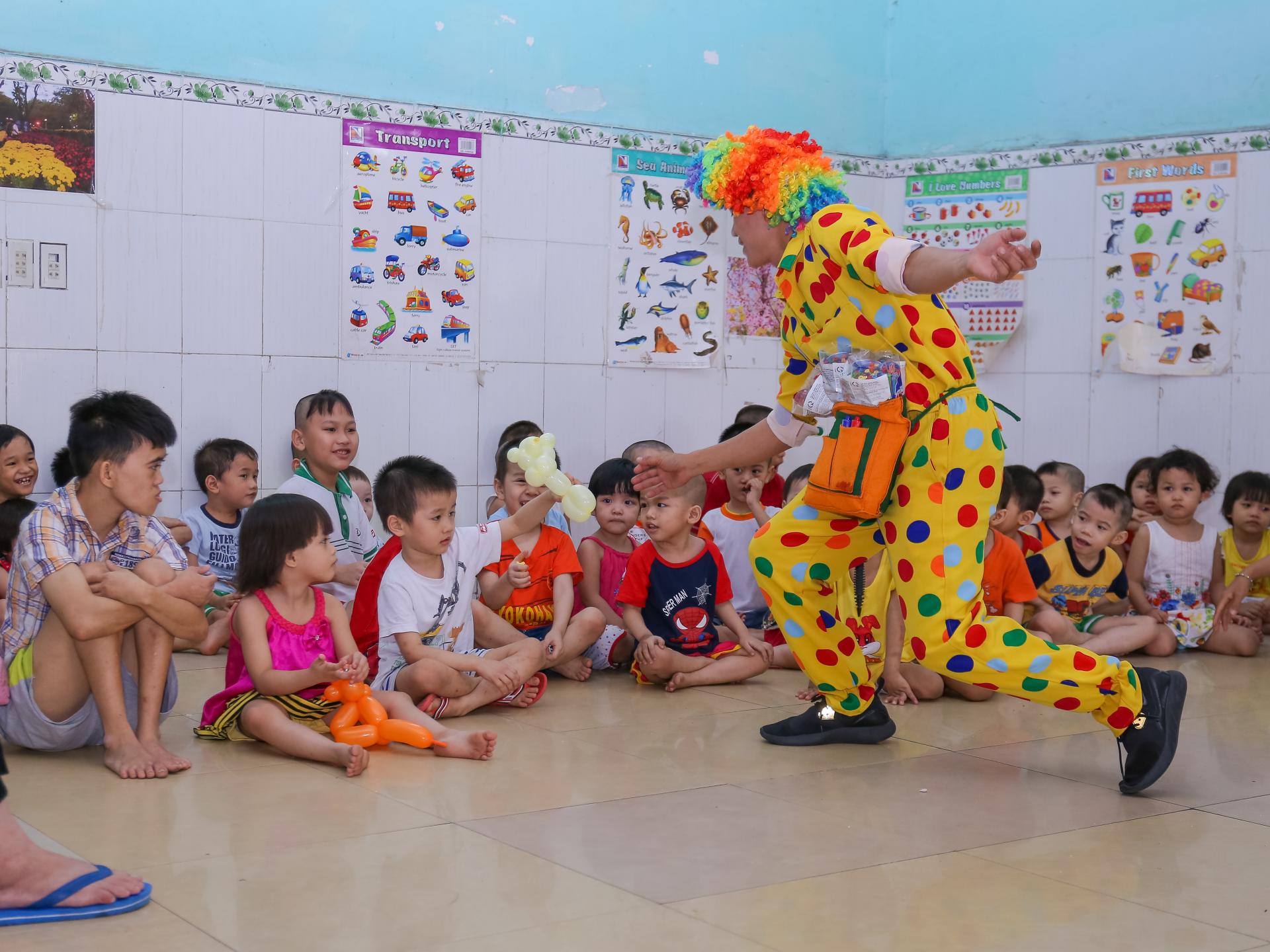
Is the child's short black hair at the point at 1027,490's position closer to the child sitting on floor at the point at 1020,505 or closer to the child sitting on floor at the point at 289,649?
the child sitting on floor at the point at 1020,505

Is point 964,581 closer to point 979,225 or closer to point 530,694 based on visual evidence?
point 530,694

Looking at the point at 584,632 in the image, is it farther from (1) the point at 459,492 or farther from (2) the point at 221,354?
(2) the point at 221,354

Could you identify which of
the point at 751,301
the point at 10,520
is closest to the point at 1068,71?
the point at 751,301

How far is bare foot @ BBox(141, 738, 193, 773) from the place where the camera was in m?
3.57

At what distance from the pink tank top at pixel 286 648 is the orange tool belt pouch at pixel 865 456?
59.0 inches

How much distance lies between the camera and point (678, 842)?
3047mm

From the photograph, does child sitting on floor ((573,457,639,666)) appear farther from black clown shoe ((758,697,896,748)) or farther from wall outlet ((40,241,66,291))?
wall outlet ((40,241,66,291))

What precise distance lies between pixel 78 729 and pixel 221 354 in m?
2.38

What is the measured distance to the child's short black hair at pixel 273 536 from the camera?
3.90 metres

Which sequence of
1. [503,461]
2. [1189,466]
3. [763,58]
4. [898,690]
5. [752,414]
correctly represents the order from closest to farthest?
[898,690]
[503,461]
[1189,466]
[752,414]
[763,58]

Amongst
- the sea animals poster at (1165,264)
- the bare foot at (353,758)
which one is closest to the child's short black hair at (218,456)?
the bare foot at (353,758)

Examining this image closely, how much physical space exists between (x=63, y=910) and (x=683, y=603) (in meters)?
2.84

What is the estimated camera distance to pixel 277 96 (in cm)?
583

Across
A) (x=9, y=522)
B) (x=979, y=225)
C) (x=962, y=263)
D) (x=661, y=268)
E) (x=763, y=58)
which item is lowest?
(x=9, y=522)
